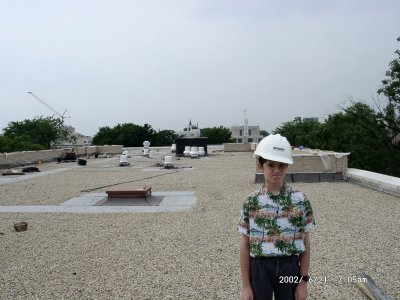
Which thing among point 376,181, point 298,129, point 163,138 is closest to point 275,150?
point 376,181

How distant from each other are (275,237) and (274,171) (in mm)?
412

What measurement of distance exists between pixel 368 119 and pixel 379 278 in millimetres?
22190

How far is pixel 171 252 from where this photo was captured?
18.1 feet

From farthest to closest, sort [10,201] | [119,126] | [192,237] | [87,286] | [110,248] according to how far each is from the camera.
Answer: [119,126], [10,201], [192,237], [110,248], [87,286]

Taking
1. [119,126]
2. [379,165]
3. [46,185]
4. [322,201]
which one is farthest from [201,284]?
[119,126]

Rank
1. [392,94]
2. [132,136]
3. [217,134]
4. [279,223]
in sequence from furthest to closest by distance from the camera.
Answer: [217,134], [132,136], [392,94], [279,223]

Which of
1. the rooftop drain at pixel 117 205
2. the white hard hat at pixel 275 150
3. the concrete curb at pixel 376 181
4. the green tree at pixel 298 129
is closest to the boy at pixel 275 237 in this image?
the white hard hat at pixel 275 150

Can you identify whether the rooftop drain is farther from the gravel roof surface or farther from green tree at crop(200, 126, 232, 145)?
green tree at crop(200, 126, 232, 145)

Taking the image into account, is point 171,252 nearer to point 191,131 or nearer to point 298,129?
point 298,129

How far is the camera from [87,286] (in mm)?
4348

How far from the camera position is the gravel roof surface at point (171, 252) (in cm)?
424

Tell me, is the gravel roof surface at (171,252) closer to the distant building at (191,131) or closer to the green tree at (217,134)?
the distant building at (191,131)

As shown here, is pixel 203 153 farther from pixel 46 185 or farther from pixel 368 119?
pixel 46 185

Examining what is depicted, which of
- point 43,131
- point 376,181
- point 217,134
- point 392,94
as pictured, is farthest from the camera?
point 217,134
